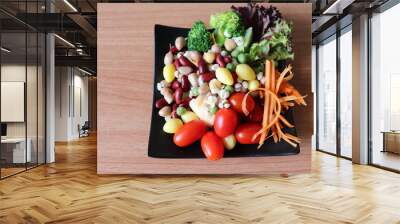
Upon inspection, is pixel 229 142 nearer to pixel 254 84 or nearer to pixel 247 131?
pixel 247 131

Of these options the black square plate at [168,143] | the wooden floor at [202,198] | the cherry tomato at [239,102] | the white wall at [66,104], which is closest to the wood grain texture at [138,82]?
the black square plate at [168,143]

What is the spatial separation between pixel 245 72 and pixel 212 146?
207 millimetres

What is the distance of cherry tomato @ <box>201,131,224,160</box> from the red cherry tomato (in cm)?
3

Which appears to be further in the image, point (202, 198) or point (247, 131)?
point (202, 198)

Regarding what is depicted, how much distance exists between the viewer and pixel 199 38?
3.31ft

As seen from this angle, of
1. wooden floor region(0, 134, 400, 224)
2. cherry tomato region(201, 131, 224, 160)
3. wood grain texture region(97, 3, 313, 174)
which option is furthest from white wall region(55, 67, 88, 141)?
cherry tomato region(201, 131, 224, 160)

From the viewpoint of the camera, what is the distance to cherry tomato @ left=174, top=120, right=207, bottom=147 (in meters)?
1.00

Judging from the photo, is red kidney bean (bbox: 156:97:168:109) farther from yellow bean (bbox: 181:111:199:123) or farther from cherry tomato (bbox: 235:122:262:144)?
cherry tomato (bbox: 235:122:262:144)

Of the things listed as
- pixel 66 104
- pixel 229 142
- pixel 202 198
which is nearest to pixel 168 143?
pixel 229 142

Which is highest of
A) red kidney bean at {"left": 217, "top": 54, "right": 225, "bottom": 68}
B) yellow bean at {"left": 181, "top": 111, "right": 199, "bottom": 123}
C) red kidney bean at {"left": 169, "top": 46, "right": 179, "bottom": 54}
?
red kidney bean at {"left": 169, "top": 46, "right": 179, "bottom": 54}

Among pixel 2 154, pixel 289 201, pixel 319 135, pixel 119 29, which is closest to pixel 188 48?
pixel 119 29

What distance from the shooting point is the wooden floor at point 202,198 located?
126 inches

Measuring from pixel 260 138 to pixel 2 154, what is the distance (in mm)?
5910

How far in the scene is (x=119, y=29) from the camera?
1.05 m
